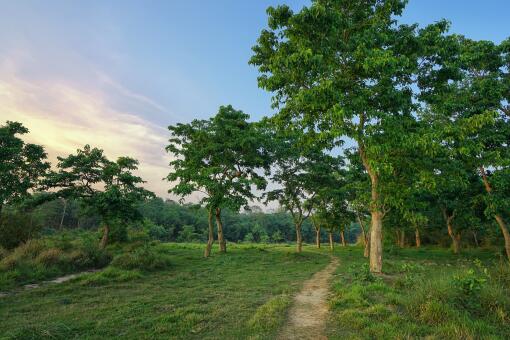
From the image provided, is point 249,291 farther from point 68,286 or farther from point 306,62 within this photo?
point 306,62

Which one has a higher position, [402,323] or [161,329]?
[402,323]

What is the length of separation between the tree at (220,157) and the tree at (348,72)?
9.92 m

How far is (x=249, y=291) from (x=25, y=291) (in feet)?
30.1

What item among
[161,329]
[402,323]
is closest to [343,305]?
[402,323]

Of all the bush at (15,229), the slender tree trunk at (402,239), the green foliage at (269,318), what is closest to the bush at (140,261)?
the bush at (15,229)

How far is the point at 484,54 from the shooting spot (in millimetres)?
21844

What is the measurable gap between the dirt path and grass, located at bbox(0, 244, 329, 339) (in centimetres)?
32

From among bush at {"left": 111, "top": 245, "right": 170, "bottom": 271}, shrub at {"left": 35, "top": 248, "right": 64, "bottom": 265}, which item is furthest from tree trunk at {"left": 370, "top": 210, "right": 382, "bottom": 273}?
shrub at {"left": 35, "top": 248, "right": 64, "bottom": 265}

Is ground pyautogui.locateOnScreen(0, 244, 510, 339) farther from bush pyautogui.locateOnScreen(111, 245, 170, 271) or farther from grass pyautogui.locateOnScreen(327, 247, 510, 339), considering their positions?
bush pyautogui.locateOnScreen(111, 245, 170, 271)

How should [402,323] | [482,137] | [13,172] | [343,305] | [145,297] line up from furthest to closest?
[13,172] → [482,137] → [145,297] → [343,305] → [402,323]

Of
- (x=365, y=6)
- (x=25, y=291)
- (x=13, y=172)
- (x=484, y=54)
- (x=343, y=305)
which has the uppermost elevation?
(x=484, y=54)

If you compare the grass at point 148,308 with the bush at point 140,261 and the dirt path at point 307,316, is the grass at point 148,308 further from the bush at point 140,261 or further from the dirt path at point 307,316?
the bush at point 140,261

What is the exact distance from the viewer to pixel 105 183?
2853cm

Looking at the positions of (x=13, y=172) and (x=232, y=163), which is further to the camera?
(x=232, y=163)
